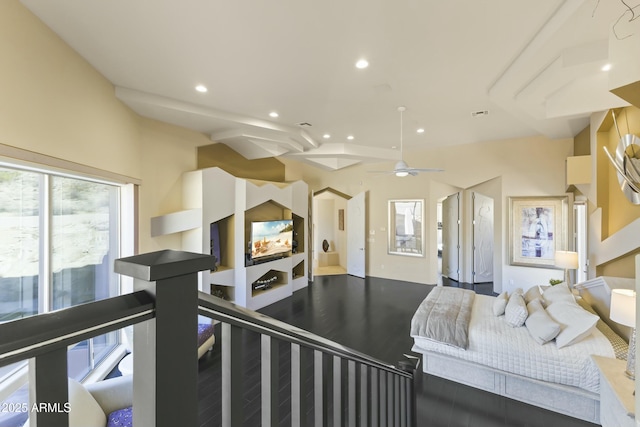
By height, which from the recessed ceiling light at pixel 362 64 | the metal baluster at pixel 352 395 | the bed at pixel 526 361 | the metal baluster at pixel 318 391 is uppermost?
the recessed ceiling light at pixel 362 64

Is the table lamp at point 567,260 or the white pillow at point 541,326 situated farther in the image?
the table lamp at point 567,260

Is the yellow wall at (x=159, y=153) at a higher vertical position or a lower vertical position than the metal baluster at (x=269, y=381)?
higher

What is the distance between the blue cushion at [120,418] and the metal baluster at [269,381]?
1.45m

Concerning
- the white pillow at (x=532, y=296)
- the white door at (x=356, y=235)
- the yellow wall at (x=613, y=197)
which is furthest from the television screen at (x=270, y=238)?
the yellow wall at (x=613, y=197)

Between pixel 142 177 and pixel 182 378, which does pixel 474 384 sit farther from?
pixel 142 177

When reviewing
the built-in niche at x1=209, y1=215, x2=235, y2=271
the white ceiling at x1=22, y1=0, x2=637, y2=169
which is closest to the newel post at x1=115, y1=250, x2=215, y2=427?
the white ceiling at x1=22, y1=0, x2=637, y2=169

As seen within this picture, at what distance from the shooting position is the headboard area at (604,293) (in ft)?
9.29

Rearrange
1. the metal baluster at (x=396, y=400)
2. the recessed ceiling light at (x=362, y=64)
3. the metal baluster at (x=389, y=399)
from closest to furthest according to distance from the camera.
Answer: the metal baluster at (x=389, y=399) < the metal baluster at (x=396, y=400) < the recessed ceiling light at (x=362, y=64)

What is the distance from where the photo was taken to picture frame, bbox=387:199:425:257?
267 inches

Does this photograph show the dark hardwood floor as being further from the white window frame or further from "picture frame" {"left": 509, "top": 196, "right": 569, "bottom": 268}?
"picture frame" {"left": 509, "top": 196, "right": 569, "bottom": 268}

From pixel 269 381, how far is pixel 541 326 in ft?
10.0

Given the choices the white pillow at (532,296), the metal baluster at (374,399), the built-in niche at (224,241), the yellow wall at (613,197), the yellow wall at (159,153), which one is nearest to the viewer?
the metal baluster at (374,399)

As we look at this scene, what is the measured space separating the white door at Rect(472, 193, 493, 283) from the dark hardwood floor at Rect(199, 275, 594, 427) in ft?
1.40

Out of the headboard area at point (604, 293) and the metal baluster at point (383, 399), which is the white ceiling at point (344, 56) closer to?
the headboard area at point (604, 293)
